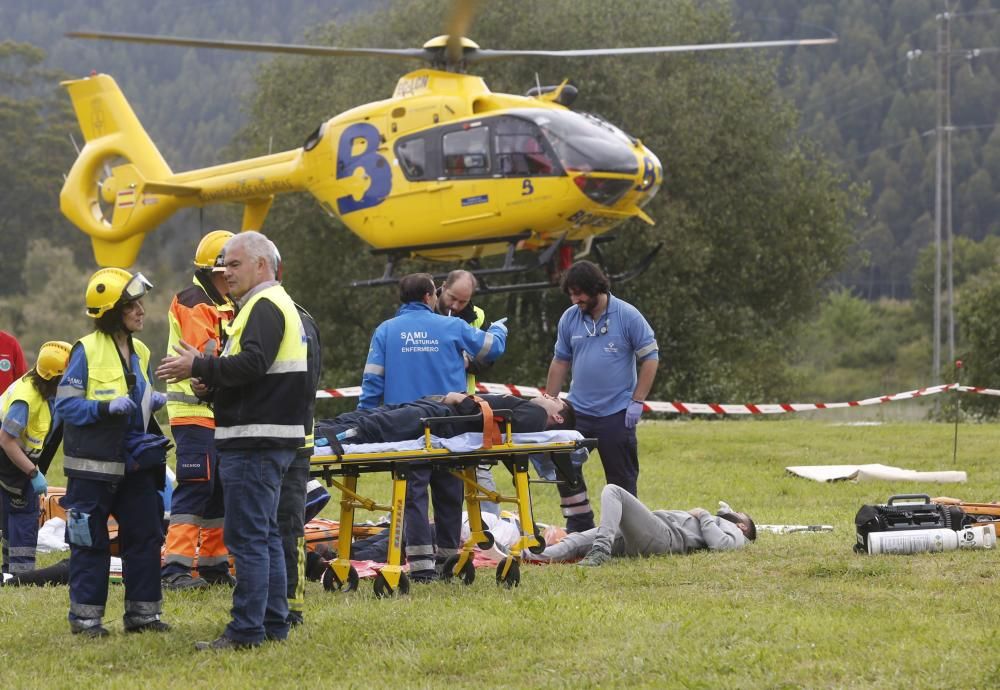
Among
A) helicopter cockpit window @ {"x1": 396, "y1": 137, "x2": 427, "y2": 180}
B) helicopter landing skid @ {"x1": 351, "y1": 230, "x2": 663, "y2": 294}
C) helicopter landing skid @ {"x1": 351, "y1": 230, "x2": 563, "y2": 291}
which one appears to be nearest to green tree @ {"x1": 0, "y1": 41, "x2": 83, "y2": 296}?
helicopter landing skid @ {"x1": 351, "y1": 230, "x2": 563, "y2": 291}

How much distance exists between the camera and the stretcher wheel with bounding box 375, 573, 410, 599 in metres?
7.59

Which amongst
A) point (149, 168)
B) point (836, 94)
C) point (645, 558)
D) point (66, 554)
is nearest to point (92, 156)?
point (149, 168)

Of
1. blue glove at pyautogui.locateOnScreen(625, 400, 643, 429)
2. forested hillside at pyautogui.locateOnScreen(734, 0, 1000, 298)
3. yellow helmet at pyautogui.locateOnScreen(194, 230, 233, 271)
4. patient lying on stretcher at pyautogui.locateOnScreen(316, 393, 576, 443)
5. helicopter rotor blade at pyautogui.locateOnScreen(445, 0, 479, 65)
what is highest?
forested hillside at pyautogui.locateOnScreen(734, 0, 1000, 298)

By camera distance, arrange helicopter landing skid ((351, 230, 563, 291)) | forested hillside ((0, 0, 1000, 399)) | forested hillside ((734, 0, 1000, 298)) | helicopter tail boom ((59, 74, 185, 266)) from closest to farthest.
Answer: helicopter landing skid ((351, 230, 563, 291))
helicopter tail boom ((59, 74, 185, 266))
forested hillside ((0, 0, 1000, 399))
forested hillside ((734, 0, 1000, 298))

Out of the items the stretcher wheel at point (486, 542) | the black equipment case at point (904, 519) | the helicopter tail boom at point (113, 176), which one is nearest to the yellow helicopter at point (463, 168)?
the helicopter tail boom at point (113, 176)

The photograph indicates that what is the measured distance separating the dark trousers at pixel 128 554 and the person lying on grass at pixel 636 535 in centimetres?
273

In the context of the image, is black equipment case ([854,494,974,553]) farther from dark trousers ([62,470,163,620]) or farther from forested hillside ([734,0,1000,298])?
forested hillside ([734,0,1000,298])

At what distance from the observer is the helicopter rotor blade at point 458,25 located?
17781 millimetres

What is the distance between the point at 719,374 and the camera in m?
35.3

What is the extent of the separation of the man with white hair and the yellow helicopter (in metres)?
12.4

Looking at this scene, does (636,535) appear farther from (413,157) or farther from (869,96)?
(869,96)

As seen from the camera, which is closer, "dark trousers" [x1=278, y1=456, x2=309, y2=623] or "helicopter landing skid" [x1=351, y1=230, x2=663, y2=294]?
"dark trousers" [x1=278, y1=456, x2=309, y2=623]

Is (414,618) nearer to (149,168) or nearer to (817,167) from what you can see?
(149,168)

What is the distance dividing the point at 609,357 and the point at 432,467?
80.5 inches
